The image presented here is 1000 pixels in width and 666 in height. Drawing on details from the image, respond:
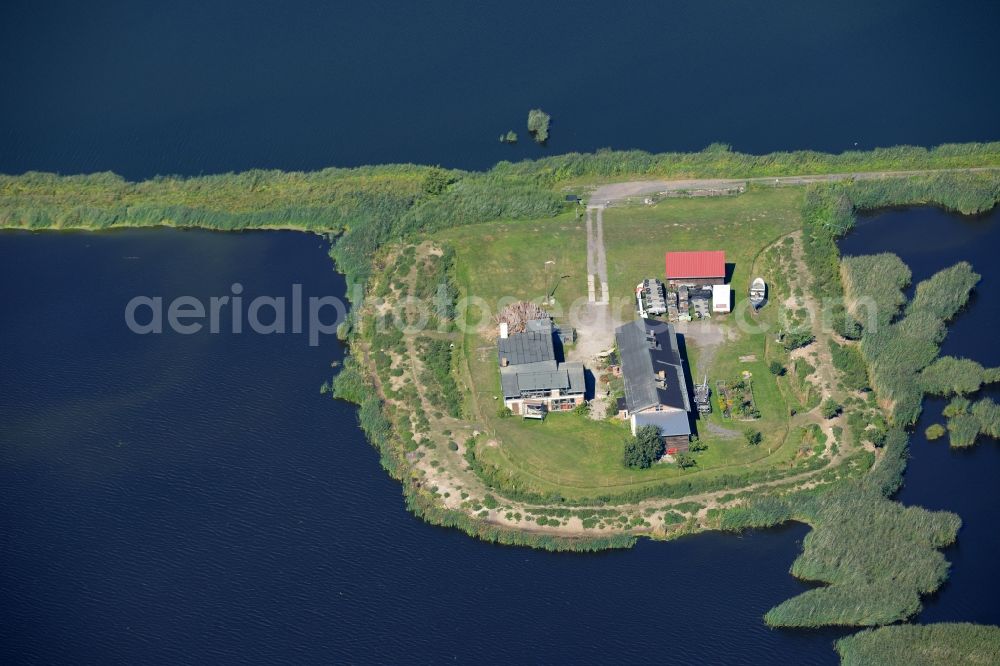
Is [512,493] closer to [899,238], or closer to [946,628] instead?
[946,628]

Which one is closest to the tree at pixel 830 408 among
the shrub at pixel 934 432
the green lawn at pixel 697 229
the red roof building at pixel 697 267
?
the shrub at pixel 934 432

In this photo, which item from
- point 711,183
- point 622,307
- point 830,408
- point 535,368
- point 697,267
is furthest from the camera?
point 711,183

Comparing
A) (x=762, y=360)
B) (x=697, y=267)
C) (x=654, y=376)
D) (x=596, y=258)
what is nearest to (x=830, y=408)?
(x=762, y=360)

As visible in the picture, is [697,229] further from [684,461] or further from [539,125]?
[684,461]

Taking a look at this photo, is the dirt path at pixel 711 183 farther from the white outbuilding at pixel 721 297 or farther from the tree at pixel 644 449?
the tree at pixel 644 449

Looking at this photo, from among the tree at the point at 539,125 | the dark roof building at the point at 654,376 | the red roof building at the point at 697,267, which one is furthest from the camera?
the tree at the point at 539,125

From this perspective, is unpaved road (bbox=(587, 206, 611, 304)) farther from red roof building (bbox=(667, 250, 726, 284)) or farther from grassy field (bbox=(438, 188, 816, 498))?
red roof building (bbox=(667, 250, 726, 284))
